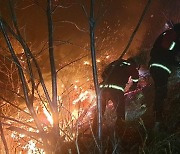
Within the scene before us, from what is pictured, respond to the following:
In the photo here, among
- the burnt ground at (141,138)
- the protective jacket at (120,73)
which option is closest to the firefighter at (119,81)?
the protective jacket at (120,73)

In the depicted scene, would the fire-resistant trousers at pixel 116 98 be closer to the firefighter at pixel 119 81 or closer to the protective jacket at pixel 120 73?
the firefighter at pixel 119 81

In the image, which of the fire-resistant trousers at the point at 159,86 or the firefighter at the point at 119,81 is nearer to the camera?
the fire-resistant trousers at the point at 159,86

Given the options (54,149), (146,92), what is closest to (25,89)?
(54,149)

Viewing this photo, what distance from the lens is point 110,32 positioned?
1409 cm

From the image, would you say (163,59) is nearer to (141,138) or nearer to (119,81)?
(119,81)

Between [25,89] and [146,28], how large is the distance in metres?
9.67

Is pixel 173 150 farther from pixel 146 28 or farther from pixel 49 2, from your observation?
pixel 146 28

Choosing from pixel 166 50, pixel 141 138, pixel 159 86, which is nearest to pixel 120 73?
pixel 159 86

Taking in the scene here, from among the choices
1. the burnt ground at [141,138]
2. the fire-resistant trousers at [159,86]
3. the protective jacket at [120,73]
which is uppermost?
the protective jacket at [120,73]

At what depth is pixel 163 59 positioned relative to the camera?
5695 millimetres

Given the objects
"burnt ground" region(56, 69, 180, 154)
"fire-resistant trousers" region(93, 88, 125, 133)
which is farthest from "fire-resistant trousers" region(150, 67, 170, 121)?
"fire-resistant trousers" region(93, 88, 125, 133)

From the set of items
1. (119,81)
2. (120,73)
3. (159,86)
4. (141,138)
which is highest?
(120,73)

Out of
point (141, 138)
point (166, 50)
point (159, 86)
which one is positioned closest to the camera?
point (141, 138)

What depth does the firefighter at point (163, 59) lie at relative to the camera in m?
5.53
